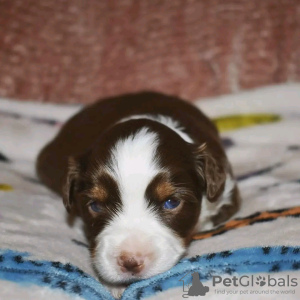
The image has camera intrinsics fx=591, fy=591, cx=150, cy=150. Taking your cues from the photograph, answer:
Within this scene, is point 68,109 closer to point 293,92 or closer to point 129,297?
point 293,92

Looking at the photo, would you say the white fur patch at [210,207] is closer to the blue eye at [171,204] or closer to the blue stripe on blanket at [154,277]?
Answer: the blue eye at [171,204]

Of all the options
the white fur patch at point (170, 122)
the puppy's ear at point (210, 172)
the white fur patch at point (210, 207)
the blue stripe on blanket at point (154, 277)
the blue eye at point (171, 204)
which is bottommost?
the white fur patch at point (210, 207)

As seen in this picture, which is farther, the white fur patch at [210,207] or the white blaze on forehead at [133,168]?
the white fur patch at [210,207]

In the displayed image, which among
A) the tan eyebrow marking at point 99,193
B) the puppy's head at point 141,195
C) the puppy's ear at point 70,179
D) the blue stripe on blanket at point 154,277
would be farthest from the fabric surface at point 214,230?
the tan eyebrow marking at point 99,193

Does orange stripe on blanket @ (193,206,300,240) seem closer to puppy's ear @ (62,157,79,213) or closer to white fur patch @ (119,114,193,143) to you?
white fur patch @ (119,114,193,143)

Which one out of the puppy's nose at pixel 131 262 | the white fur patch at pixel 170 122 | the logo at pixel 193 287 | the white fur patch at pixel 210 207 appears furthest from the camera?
the white fur patch at pixel 170 122

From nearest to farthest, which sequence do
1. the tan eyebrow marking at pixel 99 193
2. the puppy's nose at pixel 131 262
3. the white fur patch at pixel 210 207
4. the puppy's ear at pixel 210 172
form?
the puppy's nose at pixel 131 262 → the tan eyebrow marking at pixel 99 193 → the puppy's ear at pixel 210 172 → the white fur patch at pixel 210 207

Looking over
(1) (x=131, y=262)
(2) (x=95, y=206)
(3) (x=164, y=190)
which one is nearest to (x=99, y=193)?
(2) (x=95, y=206)

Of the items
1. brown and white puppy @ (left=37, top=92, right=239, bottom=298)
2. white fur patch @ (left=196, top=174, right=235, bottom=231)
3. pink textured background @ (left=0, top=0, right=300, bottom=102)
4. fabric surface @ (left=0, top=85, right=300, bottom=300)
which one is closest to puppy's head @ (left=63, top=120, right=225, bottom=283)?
brown and white puppy @ (left=37, top=92, right=239, bottom=298)
